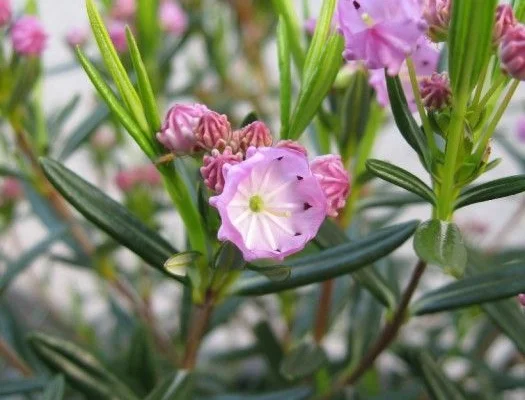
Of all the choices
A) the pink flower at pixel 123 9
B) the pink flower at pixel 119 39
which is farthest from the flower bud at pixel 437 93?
the pink flower at pixel 123 9

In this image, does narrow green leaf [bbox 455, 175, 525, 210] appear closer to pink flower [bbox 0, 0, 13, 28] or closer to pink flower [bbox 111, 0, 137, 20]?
pink flower [bbox 0, 0, 13, 28]

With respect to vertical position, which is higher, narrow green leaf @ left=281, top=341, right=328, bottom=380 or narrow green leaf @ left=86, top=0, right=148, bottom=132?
narrow green leaf @ left=86, top=0, right=148, bottom=132

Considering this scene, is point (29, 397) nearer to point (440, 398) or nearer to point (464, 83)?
point (440, 398)

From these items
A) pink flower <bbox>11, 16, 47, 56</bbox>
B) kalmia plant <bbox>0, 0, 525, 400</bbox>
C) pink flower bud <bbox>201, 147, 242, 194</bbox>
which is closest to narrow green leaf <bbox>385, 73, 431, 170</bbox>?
kalmia plant <bbox>0, 0, 525, 400</bbox>

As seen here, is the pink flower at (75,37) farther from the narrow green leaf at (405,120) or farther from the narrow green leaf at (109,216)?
the narrow green leaf at (405,120)

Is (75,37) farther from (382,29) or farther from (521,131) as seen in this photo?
(382,29)

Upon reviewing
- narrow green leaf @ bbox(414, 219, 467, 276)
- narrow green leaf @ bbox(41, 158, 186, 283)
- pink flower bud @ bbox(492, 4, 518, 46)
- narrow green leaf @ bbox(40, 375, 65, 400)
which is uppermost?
pink flower bud @ bbox(492, 4, 518, 46)

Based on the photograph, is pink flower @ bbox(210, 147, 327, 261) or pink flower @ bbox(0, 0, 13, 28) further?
pink flower @ bbox(0, 0, 13, 28)
